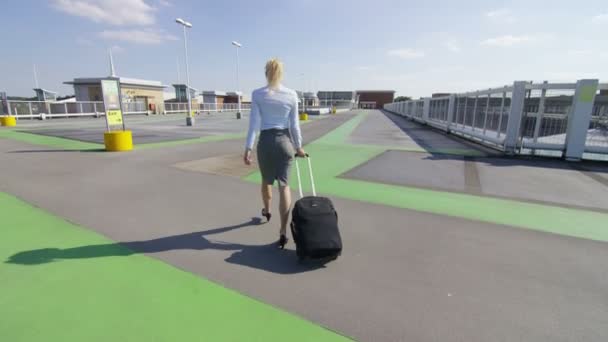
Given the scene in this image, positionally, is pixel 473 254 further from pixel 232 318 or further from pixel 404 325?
pixel 232 318

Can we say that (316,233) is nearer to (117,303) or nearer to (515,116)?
(117,303)

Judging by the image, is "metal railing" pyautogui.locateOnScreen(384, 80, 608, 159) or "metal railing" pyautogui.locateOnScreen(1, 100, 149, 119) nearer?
"metal railing" pyautogui.locateOnScreen(384, 80, 608, 159)

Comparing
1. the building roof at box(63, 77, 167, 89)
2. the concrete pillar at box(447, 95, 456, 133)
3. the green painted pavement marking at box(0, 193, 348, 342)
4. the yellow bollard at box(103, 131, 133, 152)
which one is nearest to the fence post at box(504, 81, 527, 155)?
the concrete pillar at box(447, 95, 456, 133)

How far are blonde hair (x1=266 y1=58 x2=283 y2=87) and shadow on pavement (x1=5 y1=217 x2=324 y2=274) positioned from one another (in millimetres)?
1836

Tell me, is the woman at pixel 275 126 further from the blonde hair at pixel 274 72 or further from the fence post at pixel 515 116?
the fence post at pixel 515 116

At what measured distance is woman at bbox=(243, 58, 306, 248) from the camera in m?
3.01

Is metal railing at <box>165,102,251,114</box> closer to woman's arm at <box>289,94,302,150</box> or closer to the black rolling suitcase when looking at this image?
woman's arm at <box>289,94,302,150</box>

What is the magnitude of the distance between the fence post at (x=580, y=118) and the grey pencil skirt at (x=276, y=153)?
939 cm

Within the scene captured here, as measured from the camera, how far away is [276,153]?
307 cm

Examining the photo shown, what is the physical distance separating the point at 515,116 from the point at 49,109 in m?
34.5

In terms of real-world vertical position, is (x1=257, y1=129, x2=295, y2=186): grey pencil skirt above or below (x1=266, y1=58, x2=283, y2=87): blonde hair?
below

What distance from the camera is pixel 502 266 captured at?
292cm

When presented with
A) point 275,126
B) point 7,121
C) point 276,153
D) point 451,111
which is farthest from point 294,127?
point 7,121

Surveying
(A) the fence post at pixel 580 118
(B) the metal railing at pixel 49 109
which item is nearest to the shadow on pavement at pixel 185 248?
(A) the fence post at pixel 580 118
